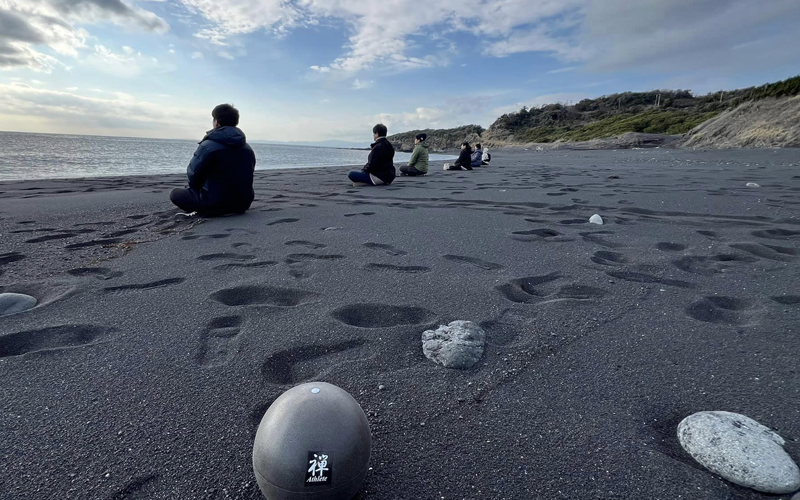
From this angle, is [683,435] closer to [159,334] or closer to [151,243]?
[159,334]

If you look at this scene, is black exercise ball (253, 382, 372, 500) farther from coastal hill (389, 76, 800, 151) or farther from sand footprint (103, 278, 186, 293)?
coastal hill (389, 76, 800, 151)

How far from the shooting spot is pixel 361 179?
32.3 ft

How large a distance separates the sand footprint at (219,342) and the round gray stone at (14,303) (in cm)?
124

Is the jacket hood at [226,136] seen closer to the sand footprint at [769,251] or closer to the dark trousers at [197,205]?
the dark trousers at [197,205]

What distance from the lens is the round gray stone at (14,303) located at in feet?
8.17

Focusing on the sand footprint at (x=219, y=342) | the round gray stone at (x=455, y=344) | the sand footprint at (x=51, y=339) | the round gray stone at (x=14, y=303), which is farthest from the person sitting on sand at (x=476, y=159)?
the sand footprint at (x=51, y=339)

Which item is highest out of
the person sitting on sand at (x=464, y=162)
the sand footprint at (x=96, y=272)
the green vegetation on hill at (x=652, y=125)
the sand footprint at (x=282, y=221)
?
the green vegetation on hill at (x=652, y=125)

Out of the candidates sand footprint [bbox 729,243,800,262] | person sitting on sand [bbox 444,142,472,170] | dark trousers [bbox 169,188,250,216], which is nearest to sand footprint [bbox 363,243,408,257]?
Answer: dark trousers [bbox 169,188,250,216]

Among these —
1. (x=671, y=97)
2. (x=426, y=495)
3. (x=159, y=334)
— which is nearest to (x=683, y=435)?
(x=426, y=495)

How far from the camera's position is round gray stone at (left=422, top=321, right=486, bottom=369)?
78.1 inches

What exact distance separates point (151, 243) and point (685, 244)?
5281mm

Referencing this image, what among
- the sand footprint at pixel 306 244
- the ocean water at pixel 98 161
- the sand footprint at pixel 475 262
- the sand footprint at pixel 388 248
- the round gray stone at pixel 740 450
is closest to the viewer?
the round gray stone at pixel 740 450

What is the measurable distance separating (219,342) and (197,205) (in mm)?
3958

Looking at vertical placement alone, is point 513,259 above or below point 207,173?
below
